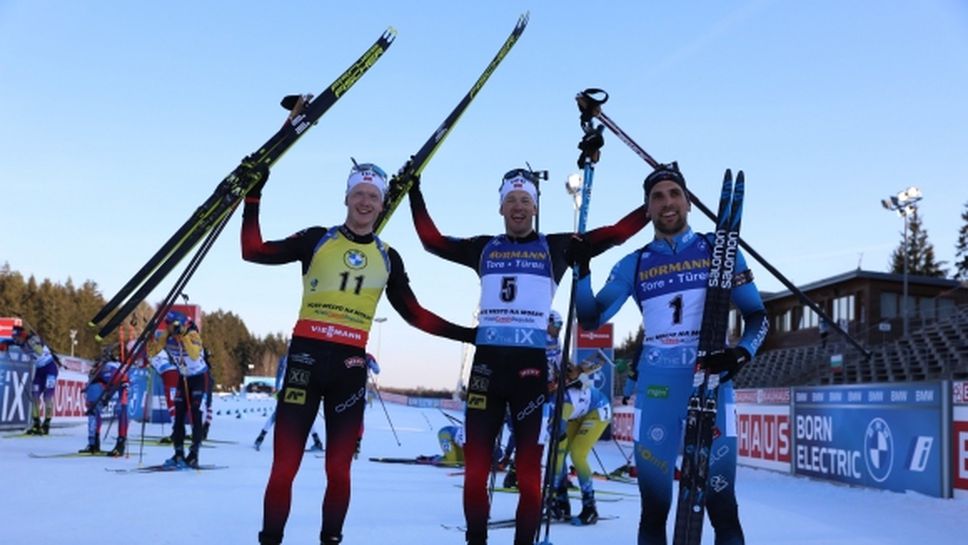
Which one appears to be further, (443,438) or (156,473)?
(443,438)

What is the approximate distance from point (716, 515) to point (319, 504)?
579 cm

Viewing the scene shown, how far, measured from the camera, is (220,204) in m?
5.70

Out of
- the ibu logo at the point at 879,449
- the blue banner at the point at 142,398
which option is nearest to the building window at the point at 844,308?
the ibu logo at the point at 879,449

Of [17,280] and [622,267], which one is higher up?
[17,280]

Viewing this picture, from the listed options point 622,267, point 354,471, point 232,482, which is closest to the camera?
point 622,267

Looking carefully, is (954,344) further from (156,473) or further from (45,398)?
(45,398)

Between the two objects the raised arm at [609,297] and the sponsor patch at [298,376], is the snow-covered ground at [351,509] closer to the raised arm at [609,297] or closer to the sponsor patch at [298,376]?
the sponsor patch at [298,376]

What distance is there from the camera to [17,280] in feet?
346

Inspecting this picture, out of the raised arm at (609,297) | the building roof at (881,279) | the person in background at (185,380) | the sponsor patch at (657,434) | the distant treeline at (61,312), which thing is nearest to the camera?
the sponsor patch at (657,434)

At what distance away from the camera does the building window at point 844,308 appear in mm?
43656

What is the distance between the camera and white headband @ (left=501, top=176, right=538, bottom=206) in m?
5.88

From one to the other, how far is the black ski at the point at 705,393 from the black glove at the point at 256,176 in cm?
303

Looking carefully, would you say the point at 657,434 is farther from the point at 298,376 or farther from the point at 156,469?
the point at 156,469

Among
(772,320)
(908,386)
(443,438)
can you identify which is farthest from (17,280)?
(908,386)
